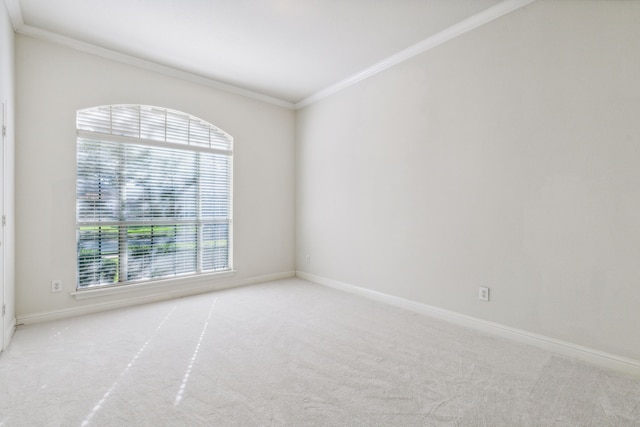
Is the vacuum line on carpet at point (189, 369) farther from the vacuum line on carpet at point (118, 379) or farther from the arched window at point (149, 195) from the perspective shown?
the arched window at point (149, 195)

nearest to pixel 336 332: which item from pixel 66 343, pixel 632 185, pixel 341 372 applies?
pixel 341 372

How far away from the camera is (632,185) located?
6.75ft

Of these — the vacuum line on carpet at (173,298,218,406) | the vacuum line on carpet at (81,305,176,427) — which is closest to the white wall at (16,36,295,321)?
the vacuum line on carpet at (81,305,176,427)

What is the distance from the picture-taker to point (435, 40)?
309 centimetres

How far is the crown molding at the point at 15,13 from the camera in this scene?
252 cm

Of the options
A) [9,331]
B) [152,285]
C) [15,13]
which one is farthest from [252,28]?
[9,331]

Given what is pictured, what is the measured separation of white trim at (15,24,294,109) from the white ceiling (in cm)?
3

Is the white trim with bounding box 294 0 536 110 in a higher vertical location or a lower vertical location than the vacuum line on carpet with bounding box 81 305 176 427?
higher

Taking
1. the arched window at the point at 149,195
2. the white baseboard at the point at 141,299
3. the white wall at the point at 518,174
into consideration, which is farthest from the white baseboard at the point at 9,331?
the white wall at the point at 518,174

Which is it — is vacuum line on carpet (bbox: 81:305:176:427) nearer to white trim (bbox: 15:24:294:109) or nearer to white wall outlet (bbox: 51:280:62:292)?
white wall outlet (bbox: 51:280:62:292)

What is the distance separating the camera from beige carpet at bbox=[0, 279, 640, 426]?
5.42 ft

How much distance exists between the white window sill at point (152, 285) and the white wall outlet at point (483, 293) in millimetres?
3166

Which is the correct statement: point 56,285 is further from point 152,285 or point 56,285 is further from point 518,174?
point 518,174

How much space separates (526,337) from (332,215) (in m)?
2.63
